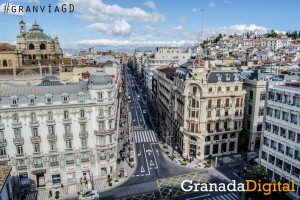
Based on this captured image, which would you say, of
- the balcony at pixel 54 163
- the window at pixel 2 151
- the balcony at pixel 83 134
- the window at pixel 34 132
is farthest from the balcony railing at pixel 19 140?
the balcony at pixel 83 134

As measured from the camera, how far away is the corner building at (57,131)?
56375 mm

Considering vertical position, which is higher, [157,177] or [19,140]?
[19,140]

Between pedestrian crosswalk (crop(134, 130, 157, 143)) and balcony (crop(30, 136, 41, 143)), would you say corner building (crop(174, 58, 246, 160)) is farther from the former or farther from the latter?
balcony (crop(30, 136, 41, 143))

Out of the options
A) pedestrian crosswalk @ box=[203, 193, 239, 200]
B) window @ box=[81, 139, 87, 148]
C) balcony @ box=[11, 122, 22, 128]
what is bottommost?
pedestrian crosswalk @ box=[203, 193, 239, 200]

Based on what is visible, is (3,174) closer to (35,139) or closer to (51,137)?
(35,139)

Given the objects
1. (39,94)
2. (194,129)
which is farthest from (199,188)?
(39,94)

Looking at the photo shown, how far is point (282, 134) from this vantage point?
2073 inches

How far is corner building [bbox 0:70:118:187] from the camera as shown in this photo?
5638cm

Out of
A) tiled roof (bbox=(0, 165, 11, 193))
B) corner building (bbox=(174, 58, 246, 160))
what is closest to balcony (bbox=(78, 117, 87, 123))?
A: tiled roof (bbox=(0, 165, 11, 193))

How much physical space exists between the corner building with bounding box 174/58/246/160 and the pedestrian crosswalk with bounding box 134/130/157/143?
17415 mm

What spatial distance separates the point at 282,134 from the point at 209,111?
23.6m

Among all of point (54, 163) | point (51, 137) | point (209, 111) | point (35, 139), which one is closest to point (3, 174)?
point (35, 139)

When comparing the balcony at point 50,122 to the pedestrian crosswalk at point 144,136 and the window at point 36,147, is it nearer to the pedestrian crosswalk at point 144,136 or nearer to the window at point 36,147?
the window at point 36,147

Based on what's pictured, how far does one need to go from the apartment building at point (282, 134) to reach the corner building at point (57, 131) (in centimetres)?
3661
